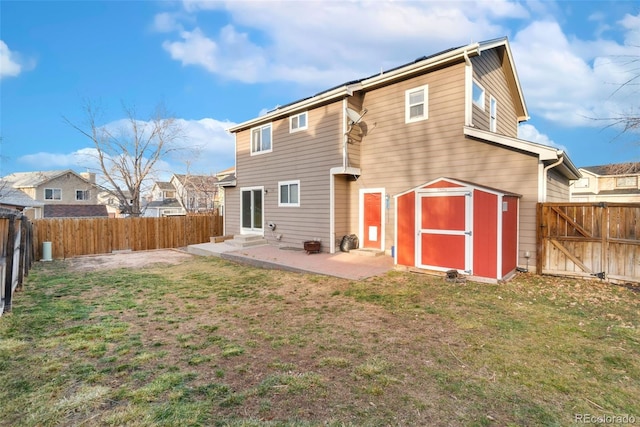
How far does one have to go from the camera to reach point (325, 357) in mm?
3576

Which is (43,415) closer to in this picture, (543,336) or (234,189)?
(543,336)

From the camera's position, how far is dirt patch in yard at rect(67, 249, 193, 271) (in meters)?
10.3

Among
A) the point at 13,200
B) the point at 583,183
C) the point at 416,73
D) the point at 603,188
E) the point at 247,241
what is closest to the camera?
the point at 416,73

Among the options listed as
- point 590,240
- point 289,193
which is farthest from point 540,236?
point 289,193

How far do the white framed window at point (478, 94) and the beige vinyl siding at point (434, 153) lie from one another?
0.68 meters

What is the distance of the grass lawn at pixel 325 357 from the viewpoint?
256 centimetres

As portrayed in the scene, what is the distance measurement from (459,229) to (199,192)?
32084mm

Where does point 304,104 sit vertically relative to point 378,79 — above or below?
below

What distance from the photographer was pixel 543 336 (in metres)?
4.16

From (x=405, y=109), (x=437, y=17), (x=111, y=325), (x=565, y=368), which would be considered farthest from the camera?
(x=437, y=17)

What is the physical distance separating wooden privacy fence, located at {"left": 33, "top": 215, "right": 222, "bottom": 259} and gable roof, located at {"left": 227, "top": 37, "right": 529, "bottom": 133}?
6.66 metres

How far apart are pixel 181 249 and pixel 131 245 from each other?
87.1 inches

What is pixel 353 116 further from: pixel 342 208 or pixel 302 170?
pixel 342 208

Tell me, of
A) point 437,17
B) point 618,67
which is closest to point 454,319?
point 618,67
